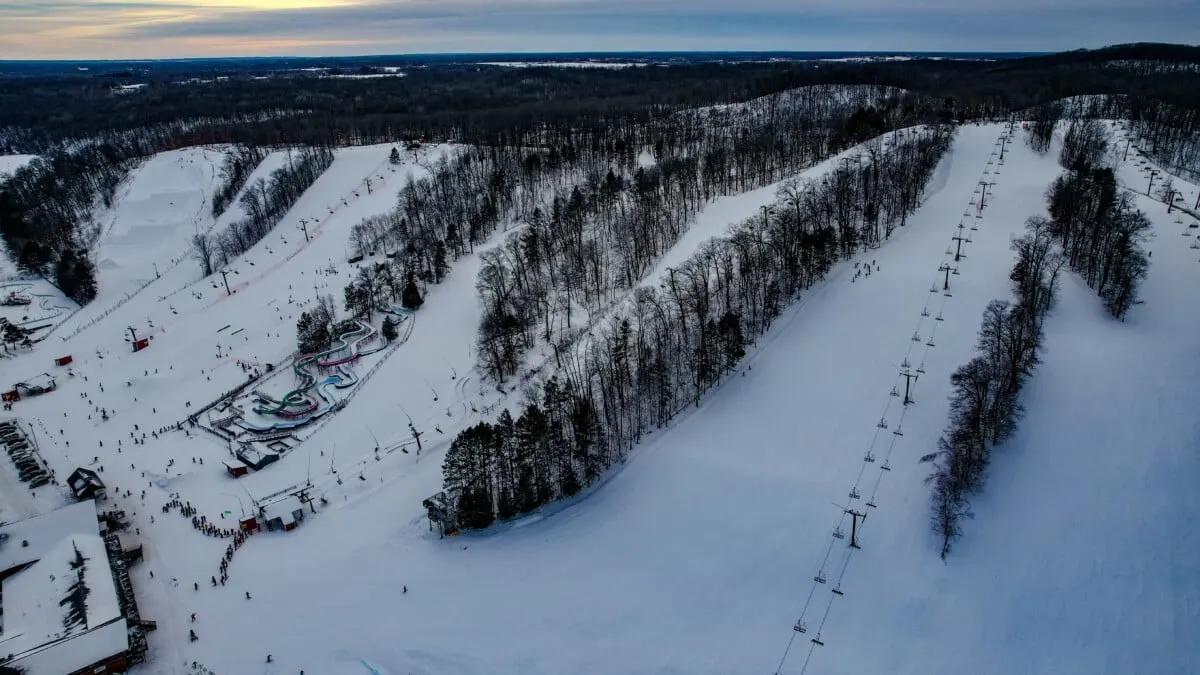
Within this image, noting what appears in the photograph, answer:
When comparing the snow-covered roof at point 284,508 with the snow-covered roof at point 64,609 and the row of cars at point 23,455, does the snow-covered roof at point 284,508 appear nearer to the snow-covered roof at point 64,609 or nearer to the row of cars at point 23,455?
the snow-covered roof at point 64,609

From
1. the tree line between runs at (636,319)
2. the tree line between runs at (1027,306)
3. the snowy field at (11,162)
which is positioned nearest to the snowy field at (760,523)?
the tree line between runs at (1027,306)

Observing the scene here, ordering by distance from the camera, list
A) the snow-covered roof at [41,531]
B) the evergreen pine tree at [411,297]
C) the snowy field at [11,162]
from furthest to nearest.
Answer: the snowy field at [11,162], the evergreen pine tree at [411,297], the snow-covered roof at [41,531]

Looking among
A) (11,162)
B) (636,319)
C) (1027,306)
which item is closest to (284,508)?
(636,319)

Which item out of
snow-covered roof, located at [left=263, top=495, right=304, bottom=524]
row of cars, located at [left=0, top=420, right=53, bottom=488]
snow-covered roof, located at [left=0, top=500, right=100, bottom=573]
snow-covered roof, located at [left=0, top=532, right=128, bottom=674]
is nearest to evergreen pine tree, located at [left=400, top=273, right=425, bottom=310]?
snow-covered roof, located at [left=263, top=495, right=304, bottom=524]

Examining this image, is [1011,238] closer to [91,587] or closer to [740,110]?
[91,587]

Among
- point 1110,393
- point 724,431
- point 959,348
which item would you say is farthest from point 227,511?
point 1110,393

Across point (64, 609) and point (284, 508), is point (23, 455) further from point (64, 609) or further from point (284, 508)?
point (284, 508)

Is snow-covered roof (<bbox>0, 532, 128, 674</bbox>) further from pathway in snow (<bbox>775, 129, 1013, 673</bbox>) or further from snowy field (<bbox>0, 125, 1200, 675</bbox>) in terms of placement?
pathway in snow (<bbox>775, 129, 1013, 673</bbox>)
